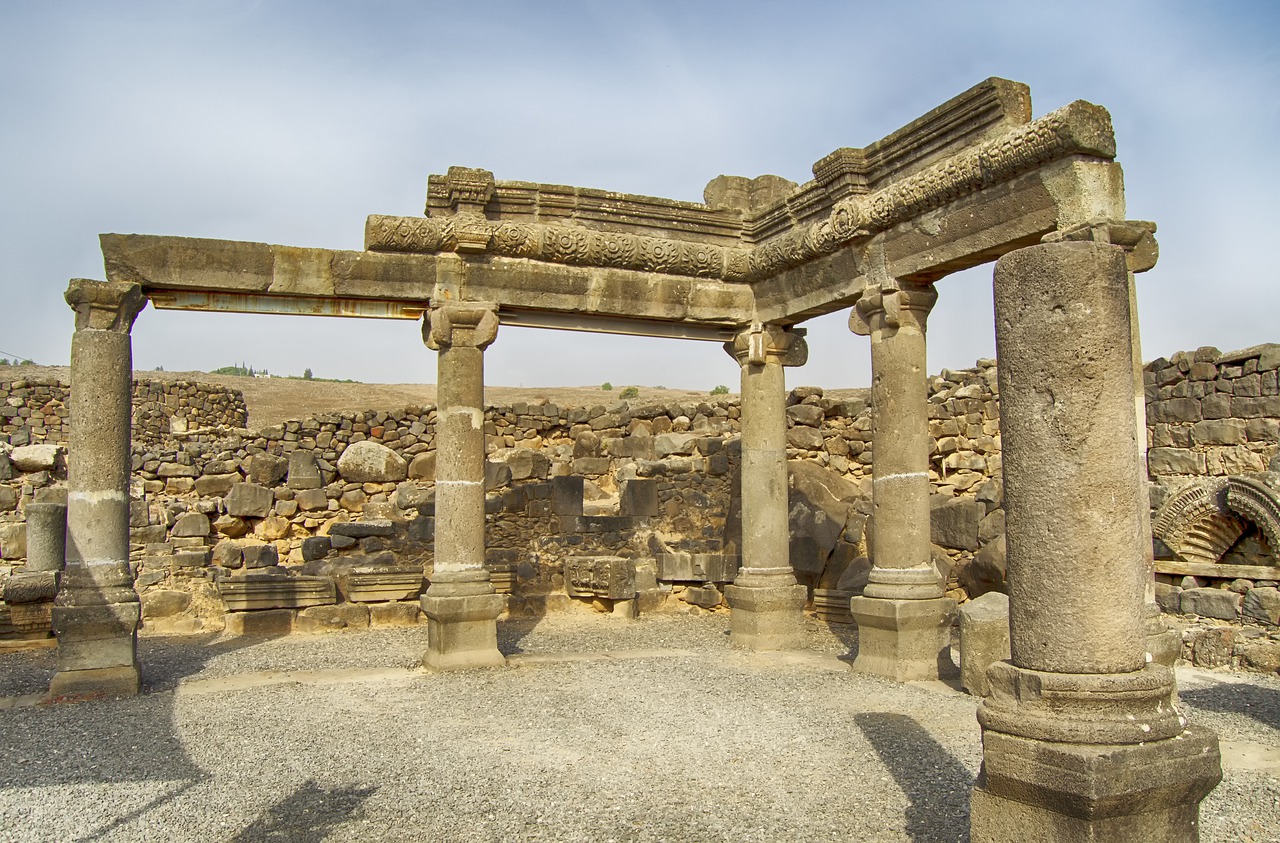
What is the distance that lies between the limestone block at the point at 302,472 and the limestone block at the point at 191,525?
4.07 ft

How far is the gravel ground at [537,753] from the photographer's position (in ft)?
15.6

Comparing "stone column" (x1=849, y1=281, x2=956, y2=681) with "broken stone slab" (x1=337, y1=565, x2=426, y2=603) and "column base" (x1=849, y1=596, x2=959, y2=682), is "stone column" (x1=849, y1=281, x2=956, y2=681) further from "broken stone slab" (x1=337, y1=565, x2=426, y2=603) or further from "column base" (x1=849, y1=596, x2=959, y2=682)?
"broken stone slab" (x1=337, y1=565, x2=426, y2=603)

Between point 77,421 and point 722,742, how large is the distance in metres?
6.16

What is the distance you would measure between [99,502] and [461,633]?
130 inches

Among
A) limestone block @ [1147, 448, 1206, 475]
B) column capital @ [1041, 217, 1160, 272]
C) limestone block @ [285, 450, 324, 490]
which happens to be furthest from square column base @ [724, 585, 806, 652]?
limestone block @ [285, 450, 324, 490]

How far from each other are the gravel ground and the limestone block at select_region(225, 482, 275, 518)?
4153mm

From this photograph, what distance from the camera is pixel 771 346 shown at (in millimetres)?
10438

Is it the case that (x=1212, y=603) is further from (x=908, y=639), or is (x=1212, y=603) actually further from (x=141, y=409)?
(x=141, y=409)

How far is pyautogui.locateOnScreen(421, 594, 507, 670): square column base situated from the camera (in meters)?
8.68

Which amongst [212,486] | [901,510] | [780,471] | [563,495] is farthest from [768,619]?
[212,486]

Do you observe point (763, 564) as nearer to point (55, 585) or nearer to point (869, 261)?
point (869, 261)

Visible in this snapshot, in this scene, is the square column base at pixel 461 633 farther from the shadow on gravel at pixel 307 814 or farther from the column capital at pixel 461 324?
the shadow on gravel at pixel 307 814

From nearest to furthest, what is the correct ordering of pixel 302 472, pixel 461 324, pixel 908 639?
pixel 908 639
pixel 461 324
pixel 302 472

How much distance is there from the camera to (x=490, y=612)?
887cm
